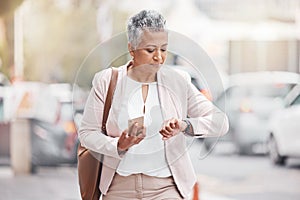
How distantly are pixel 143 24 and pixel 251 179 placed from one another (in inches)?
92.3

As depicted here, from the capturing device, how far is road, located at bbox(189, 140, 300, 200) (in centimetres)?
403

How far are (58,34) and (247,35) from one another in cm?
106

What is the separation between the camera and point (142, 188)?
194cm

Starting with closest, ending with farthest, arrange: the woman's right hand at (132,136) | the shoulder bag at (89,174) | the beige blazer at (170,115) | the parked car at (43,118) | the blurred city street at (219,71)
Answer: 1. the woman's right hand at (132,136)
2. the beige blazer at (170,115)
3. the shoulder bag at (89,174)
4. the blurred city street at (219,71)
5. the parked car at (43,118)

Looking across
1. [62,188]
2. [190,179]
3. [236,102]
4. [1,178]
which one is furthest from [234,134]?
[190,179]

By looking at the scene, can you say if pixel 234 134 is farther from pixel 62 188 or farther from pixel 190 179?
pixel 190 179

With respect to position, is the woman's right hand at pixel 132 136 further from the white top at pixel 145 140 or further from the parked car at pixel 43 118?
the parked car at pixel 43 118

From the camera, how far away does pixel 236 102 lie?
4.00 meters

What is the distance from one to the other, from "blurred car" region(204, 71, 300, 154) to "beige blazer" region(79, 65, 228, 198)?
1994 mm

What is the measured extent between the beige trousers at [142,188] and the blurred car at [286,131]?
82.7 inches

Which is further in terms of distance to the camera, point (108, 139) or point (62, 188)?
point (62, 188)

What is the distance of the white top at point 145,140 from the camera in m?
1.92

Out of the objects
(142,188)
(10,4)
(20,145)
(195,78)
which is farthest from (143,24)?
(20,145)

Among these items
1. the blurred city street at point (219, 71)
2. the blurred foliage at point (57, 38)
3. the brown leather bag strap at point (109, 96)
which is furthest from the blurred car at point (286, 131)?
the brown leather bag strap at point (109, 96)
